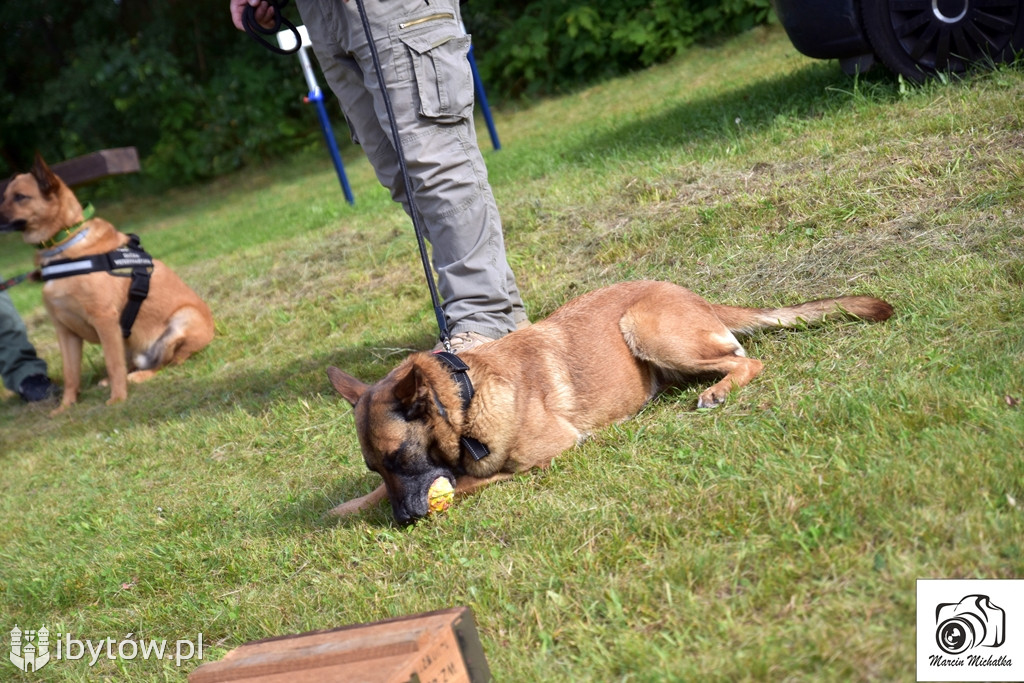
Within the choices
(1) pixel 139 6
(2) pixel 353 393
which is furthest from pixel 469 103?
(1) pixel 139 6

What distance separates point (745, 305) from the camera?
471cm

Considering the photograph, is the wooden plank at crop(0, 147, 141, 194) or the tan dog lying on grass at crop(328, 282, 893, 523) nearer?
the tan dog lying on grass at crop(328, 282, 893, 523)

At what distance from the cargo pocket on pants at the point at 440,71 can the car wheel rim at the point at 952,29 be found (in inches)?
134

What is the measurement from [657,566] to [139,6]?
75.1 feet

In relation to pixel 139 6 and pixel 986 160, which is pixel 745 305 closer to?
pixel 986 160

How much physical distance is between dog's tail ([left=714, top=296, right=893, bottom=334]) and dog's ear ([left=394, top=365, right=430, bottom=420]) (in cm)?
153

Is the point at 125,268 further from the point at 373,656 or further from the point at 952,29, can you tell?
the point at 952,29

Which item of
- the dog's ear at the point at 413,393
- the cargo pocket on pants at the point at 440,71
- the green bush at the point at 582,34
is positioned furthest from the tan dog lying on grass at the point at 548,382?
the green bush at the point at 582,34

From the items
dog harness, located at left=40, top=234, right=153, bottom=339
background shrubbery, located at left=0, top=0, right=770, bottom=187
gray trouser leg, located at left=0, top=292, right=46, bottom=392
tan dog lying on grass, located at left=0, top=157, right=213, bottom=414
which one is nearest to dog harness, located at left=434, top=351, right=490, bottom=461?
tan dog lying on grass, located at left=0, top=157, right=213, bottom=414

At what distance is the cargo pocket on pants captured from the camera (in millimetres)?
4141

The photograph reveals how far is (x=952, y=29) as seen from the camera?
5.92m

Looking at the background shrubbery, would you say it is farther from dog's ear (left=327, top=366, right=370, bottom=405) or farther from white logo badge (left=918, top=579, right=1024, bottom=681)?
white logo badge (left=918, top=579, right=1024, bottom=681)

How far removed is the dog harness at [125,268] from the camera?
23.5 feet

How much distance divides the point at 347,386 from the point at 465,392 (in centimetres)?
49
